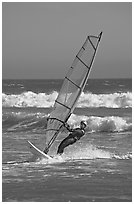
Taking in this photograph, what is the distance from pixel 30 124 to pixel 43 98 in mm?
12682

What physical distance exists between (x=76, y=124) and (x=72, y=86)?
6883 millimetres

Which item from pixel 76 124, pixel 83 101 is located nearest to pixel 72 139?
pixel 76 124

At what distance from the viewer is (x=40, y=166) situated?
331 inches

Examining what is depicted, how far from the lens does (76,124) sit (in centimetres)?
1644

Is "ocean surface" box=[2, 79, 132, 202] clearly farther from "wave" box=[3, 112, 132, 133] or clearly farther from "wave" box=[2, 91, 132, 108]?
"wave" box=[2, 91, 132, 108]

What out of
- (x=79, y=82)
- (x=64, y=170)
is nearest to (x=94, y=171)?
(x=64, y=170)

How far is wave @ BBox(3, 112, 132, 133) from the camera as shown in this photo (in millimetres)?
14969

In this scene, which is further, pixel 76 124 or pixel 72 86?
pixel 76 124

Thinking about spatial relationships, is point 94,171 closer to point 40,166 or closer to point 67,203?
point 40,166

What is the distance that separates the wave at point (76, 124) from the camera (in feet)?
49.1

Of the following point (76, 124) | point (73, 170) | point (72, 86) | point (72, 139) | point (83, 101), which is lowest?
point (83, 101)

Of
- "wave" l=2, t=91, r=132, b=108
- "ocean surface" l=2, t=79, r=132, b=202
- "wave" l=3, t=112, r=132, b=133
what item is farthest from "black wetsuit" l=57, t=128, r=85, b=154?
"wave" l=2, t=91, r=132, b=108

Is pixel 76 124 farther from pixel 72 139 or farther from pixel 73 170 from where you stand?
pixel 73 170

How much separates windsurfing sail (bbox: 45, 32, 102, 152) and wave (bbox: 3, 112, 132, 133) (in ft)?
16.8
